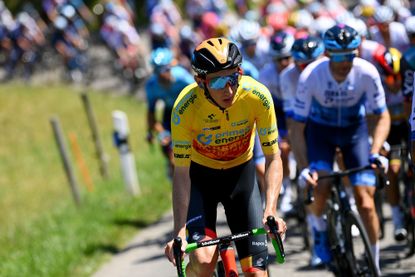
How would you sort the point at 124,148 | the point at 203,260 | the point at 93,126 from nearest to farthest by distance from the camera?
the point at 203,260 < the point at 124,148 < the point at 93,126

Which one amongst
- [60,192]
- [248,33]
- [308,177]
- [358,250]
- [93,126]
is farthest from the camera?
[60,192]

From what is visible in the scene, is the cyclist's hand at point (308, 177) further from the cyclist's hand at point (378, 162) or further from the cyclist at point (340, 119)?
the cyclist's hand at point (378, 162)

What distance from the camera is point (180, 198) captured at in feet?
19.9

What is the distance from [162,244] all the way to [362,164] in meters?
3.70

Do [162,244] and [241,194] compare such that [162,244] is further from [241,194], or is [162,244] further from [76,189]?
[241,194]

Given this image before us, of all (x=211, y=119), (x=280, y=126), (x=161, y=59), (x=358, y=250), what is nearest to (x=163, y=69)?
(x=161, y=59)

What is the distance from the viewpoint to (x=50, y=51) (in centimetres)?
3031

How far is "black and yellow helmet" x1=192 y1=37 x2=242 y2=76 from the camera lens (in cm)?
592

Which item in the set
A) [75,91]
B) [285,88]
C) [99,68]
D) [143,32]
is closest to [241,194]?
[285,88]

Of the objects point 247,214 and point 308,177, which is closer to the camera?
point 247,214

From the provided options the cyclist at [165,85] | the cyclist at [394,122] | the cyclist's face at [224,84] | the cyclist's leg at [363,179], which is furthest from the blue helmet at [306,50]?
the cyclist's face at [224,84]

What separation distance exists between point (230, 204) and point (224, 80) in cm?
112

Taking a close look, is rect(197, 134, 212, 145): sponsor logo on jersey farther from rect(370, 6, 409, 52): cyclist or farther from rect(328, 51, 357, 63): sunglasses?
rect(370, 6, 409, 52): cyclist

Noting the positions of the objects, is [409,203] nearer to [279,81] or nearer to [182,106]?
[279,81]
